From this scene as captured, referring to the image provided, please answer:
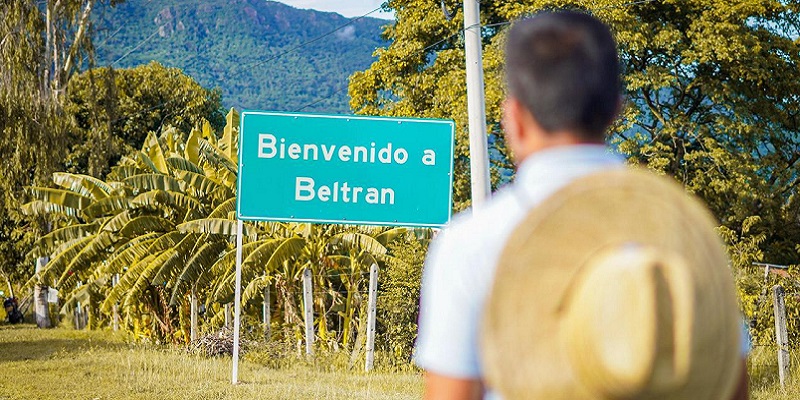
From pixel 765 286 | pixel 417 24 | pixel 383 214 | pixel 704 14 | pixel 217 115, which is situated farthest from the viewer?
pixel 217 115

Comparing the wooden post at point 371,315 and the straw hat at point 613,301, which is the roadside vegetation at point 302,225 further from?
the straw hat at point 613,301

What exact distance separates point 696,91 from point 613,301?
1178 inches

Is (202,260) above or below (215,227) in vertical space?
below

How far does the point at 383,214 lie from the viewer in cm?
1320

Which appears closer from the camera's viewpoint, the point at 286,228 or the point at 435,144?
the point at 435,144

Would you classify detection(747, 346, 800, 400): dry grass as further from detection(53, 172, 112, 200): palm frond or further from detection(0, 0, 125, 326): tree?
detection(0, 0, 125, 326): tree

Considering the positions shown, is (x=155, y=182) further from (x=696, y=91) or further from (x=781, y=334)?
(x=696, y=91)

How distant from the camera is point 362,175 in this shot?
13219mm

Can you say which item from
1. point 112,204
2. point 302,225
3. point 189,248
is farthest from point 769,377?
point 112,204

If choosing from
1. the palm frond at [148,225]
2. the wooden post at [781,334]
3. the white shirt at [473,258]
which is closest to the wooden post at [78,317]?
the palm frond at [148,225]

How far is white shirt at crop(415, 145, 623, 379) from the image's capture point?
5.61 ft

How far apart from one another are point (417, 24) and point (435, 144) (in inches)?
710

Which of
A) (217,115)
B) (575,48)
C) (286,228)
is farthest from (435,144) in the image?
(217,115)

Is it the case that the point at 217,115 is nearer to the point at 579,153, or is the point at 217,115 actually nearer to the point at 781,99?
the point at 781,99
